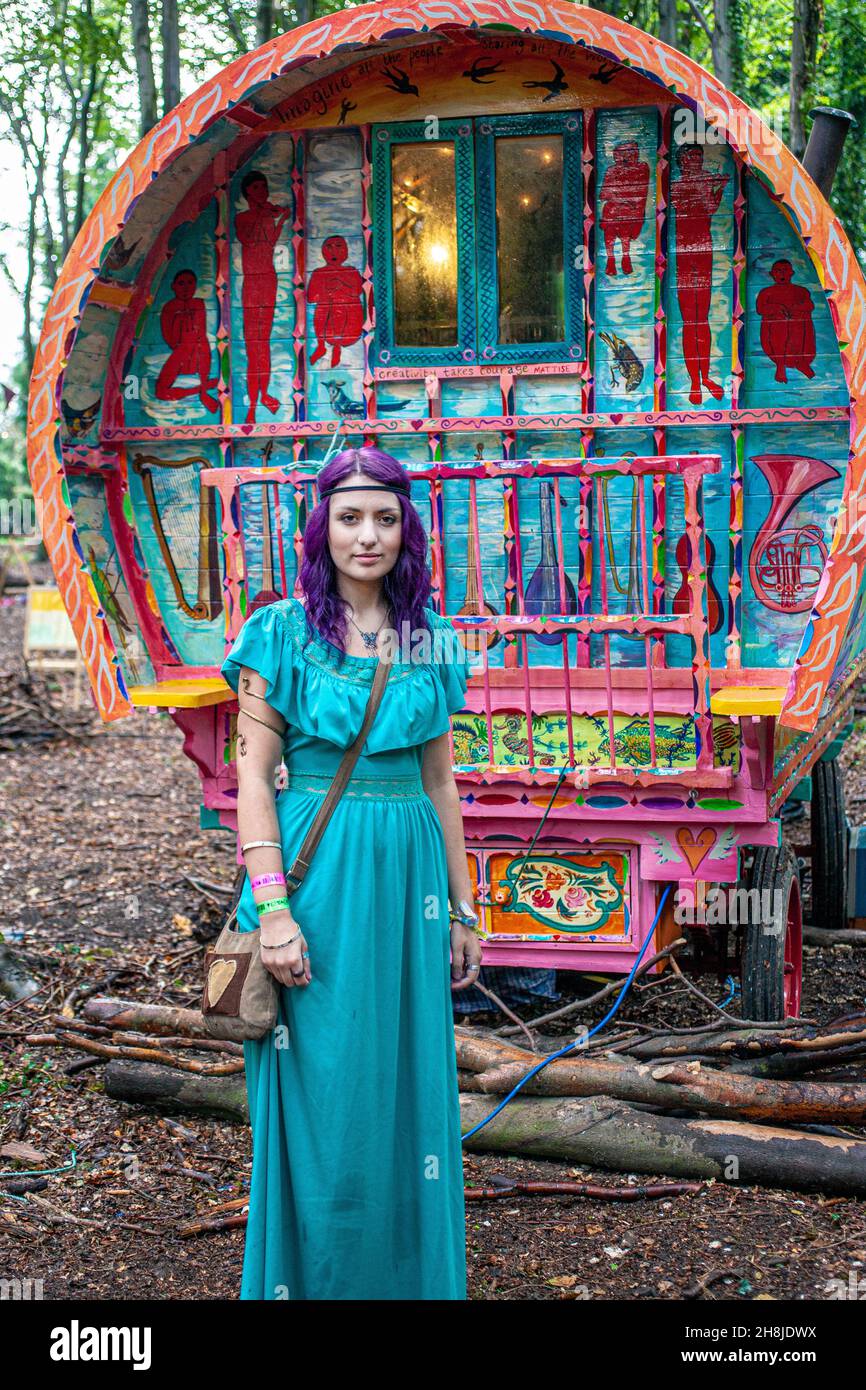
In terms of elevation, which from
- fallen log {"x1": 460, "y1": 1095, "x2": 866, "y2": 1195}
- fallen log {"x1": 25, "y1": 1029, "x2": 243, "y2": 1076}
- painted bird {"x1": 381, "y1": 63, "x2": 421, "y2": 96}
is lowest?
fallen log {"x1": 460, "y1": 1095, "x2": 866, "y2": 1195}

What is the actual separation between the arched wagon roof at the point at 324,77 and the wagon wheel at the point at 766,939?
1.05 m

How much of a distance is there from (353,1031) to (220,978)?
0.31 meters

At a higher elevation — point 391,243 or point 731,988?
point 391,243

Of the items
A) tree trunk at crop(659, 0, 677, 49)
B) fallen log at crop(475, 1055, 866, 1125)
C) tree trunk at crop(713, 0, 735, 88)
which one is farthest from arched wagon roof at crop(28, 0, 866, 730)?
tree trunk at crop(659, 0, 677, 49)

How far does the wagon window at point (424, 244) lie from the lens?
5719 mm

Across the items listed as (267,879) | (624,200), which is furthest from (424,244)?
(267,879)

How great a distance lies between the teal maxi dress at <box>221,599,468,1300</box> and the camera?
289 cm

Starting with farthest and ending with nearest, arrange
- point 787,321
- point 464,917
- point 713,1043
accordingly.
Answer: point 787,321 < point 713,1043 < point 464,917

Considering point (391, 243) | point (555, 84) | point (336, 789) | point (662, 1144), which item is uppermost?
point (555, 84)

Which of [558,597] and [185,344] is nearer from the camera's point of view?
[558,597]

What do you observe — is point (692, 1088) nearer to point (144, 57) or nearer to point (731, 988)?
point (731, 988)

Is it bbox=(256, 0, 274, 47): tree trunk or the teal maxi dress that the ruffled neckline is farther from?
bbox=(256, 0, 274, 47): tree trunk

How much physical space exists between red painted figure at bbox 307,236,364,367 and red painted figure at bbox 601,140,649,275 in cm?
109

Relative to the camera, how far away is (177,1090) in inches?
187
